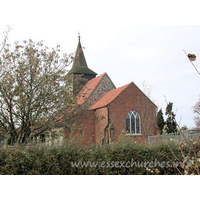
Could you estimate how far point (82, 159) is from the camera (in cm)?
710

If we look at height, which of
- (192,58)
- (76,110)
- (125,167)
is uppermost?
(76,110)

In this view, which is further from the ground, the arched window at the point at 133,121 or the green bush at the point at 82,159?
the arched window at the point at 133,121

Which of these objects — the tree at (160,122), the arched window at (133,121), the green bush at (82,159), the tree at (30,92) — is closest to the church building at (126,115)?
the arched window at (133,121)

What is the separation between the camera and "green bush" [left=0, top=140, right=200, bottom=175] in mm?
6711

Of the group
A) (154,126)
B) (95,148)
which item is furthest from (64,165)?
(154,126)

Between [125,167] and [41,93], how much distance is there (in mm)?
7195

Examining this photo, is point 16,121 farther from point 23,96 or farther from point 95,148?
point 95,148

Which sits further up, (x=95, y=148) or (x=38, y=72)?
(x=38, y=72)

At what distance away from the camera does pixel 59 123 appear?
1422 cm

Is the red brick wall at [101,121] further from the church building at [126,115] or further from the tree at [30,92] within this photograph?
the tree at [30,92]

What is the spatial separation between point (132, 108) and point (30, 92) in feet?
47.3

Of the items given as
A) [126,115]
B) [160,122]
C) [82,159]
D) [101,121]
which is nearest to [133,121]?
[126,115]

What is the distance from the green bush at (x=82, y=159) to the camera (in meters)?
6.71

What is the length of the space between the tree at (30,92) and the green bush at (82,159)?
17.7 ft
